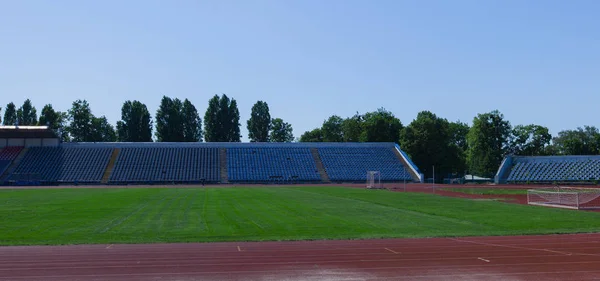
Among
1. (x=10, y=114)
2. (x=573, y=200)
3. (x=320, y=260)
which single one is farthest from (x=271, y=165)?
(x=320, y=260)

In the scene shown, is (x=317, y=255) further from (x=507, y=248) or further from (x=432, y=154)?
(x=432, y=154)

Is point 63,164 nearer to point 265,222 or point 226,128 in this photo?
point 226,128

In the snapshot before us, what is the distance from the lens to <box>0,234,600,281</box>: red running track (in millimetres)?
12117

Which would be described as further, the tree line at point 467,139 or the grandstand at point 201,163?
the tree line at point 467,139

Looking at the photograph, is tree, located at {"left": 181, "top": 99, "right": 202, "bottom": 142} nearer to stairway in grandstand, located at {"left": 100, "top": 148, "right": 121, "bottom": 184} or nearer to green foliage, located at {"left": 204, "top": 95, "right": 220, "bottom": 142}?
green foliage, located at {"left": 204, "top": 95, "right": 220, "bottom": 142}

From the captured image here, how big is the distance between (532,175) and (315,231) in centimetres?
6301

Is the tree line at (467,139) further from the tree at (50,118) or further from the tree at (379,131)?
the tree at (50,118)

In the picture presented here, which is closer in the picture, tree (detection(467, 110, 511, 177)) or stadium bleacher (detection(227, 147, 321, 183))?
stadium bleacher (detection(227, 147, 321, 183))

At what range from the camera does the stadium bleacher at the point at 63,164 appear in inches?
2992

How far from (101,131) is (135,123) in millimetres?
14882

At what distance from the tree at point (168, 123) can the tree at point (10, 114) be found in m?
29.7

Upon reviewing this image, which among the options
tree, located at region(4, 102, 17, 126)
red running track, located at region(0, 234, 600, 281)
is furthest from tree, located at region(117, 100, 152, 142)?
red running track, located at region(0, 234, 600, 281)

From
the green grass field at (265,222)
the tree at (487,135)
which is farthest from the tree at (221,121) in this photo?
the green grass field at (265,222)

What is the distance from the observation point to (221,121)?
365 ft
